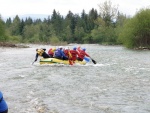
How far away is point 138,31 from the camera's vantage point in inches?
2238

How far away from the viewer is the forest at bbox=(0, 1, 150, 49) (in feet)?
187

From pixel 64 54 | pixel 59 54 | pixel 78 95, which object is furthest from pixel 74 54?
pixel 78 95

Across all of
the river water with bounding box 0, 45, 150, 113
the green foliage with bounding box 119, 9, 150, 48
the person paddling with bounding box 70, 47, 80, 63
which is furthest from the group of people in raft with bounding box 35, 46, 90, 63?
the green foliage with bounding box 119, 9, 150, 48

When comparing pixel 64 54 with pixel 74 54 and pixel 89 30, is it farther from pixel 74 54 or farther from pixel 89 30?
pixel 89 30

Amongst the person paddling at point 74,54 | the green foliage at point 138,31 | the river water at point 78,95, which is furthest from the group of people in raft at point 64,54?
the green foliage at point 138,31

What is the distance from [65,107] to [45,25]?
108365 mm

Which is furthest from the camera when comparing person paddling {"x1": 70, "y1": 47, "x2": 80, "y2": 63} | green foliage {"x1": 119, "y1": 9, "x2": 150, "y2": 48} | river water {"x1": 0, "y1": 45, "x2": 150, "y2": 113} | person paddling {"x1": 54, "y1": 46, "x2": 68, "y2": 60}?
green foliage {"x1": 119, "y1": 9, "x2": 150, "y2": 48}

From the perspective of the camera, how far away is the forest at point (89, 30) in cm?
5697

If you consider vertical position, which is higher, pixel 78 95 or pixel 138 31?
pixel 138 31

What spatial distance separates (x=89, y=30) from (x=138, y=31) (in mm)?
54006

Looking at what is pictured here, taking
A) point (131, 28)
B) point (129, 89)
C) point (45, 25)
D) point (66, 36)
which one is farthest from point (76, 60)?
point (45, 25)

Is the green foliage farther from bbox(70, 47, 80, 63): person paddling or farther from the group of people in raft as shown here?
bbox(70, 47, 80, 63): person paddling

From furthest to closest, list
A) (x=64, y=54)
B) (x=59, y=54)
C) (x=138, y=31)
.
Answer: (x=138, y=31) < (x=64, y=54) < (x=59, y=54)

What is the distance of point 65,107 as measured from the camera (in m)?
10.9
